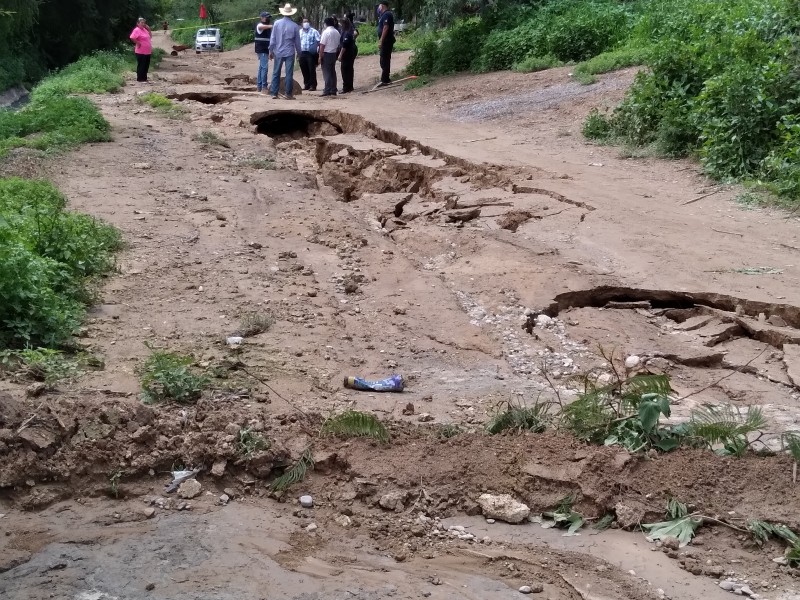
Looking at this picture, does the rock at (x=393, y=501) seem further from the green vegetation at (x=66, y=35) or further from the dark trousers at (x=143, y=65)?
the green vegetation at (x=66, y=35)

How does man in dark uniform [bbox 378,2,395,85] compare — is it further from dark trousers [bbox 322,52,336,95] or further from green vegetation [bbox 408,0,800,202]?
green vegetation [bbox 408,0,800,202]

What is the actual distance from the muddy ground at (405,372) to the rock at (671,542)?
5cm

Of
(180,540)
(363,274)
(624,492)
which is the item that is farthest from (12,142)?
(624,492)

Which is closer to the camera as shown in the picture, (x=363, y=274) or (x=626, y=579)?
(x=626, y=579)

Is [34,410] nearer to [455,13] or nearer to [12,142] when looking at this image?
[12,142]

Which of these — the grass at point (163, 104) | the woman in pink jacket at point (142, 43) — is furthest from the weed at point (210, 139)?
the woman in pink jacket at point (142, 43)

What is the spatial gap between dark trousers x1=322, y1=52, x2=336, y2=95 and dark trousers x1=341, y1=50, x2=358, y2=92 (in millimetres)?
709

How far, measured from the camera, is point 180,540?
13.0 feet

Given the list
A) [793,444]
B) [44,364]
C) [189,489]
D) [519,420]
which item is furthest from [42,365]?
[793,444]

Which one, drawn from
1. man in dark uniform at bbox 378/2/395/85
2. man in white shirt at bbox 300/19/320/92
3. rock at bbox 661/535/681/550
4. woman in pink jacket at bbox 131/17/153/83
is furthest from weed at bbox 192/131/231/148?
rock at bbox 661/535/681/550

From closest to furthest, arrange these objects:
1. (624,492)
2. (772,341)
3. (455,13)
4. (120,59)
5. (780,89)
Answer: (624,492)
(772,341)
(780,89)
(455,13)
(120,59)

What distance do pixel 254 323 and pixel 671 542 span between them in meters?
3.28

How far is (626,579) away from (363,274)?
4446 mm

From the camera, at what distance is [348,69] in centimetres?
1925
